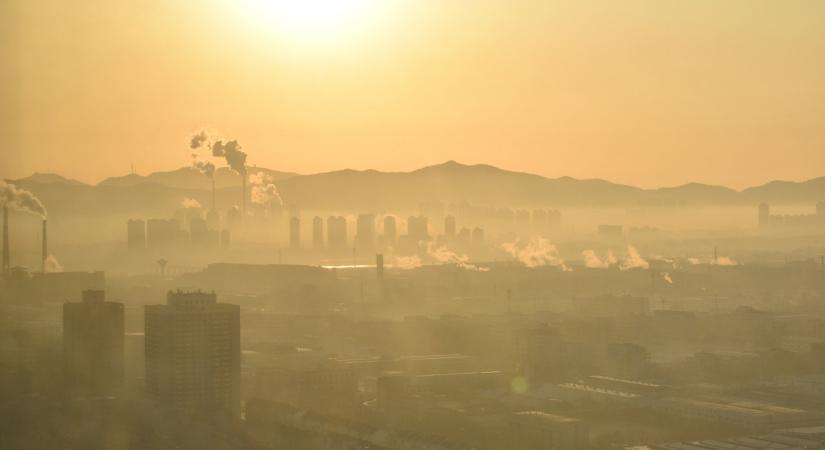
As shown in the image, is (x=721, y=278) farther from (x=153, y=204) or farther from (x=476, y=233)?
(x=153, y=204)

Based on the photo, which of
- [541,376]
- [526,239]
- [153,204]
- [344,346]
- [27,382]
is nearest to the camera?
[27,382]

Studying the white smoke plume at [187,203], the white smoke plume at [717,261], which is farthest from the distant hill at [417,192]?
the white smoke plume at [717,261]

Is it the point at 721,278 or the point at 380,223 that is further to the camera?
the point at 380,223

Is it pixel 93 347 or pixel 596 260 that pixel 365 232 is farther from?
pixel 93 347

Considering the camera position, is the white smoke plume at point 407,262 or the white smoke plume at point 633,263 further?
the white smoke plume at point 407,262

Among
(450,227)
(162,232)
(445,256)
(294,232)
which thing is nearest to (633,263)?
(445,256)

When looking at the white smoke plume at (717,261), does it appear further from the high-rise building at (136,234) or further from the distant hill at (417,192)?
the high-rise building at (136,234)

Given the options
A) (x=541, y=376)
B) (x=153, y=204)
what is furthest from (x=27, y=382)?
(x=153, y=204)
